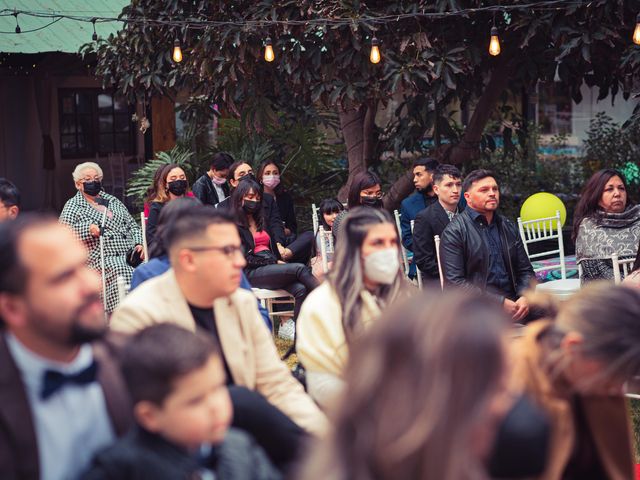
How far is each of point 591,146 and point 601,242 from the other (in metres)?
6.82

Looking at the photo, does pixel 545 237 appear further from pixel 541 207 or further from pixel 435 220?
pixel 541 207

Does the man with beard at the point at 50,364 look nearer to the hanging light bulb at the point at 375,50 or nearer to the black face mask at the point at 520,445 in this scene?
the black face mask at the point at 520,445

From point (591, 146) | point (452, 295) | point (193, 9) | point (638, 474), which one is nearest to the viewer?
point (452, 295)

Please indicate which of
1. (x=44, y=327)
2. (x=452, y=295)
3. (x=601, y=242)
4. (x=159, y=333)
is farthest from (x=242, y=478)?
(x=601, y=242)

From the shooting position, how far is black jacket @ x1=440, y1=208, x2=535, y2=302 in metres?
6.23

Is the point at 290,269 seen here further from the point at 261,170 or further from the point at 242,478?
the point at 242,478

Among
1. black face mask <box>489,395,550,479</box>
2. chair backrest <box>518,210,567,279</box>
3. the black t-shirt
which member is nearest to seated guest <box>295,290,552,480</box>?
black face mask <box>489,395,550,479</box>

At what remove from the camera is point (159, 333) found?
242cm

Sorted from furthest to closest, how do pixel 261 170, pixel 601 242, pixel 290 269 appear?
pixel 261 170
pixel 290 269
pixel 601 242

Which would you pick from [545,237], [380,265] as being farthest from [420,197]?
[380,265]

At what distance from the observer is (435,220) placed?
722 cm

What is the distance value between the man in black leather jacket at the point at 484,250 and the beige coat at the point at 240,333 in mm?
2917

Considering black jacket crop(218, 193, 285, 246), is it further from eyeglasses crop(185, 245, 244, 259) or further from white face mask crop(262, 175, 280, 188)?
eyeglasses crop(185, 245, 244, 259)

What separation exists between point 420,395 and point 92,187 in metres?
6.54
